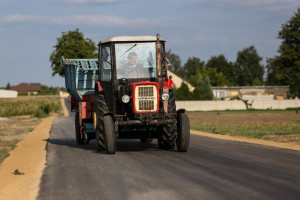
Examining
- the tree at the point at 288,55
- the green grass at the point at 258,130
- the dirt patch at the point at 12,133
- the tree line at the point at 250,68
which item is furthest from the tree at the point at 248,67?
the green grass at the point at 258,130

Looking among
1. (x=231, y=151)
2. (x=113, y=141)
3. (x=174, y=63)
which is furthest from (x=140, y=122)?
(x=174, y=63)

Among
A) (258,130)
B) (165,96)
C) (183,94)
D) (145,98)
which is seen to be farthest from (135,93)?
(183,94)

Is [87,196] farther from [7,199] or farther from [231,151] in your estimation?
[231,151]

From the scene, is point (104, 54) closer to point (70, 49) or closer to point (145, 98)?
point (145, 98)

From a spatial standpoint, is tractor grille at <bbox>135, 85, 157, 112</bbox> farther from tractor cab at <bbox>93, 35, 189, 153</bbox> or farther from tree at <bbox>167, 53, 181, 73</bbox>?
tree at <bbox>167, 53, 181, 73</bbox>

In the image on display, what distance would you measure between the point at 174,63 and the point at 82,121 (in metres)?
149

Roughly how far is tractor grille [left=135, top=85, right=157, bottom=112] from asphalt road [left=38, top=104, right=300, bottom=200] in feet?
4.36

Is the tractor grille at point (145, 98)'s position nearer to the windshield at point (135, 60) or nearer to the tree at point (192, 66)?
the windshield at point (135, 60)

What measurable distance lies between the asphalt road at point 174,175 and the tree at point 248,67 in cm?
13361

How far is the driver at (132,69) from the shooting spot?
48.7ft

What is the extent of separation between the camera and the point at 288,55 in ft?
259

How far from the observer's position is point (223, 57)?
482ft

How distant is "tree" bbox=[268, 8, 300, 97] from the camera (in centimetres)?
7875

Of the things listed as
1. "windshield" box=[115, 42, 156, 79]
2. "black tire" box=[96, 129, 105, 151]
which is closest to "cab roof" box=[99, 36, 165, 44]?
"windshield" box=[115, 42, 156, 79]
